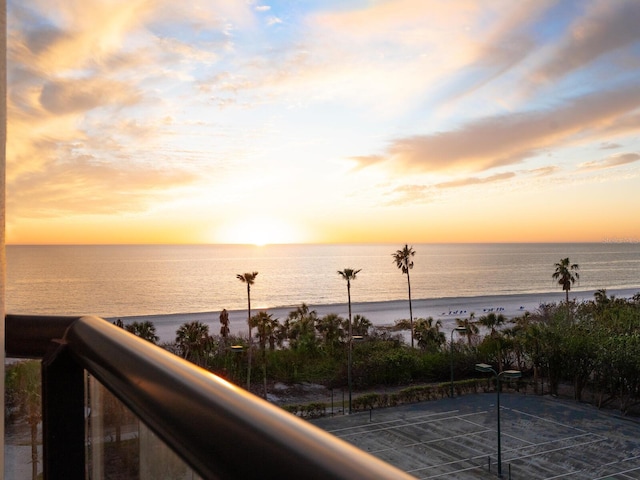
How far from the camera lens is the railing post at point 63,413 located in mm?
1175

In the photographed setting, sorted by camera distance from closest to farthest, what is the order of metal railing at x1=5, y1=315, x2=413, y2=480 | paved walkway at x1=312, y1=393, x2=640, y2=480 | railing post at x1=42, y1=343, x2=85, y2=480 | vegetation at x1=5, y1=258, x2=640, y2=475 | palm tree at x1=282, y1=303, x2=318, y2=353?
metal railing at x1=5, y1=315, x2=413, y2=480 → railing post at x1=42, y1=343, x2=85, y2=480 → paved walkway at x1=312, y1=393, x2=640, y2=480 → vegetation at x1=5, y1=258, x2=640, y2=475 → palm tree at x1=282, y1=303, x2=318, y2=353

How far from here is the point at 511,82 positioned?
31656mm

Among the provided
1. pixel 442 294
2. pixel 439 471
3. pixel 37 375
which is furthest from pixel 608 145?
pixel 37 375

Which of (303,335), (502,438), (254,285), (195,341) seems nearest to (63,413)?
Answer: (502,438)

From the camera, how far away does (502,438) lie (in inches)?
802

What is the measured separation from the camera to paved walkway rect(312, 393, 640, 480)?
17234 mm

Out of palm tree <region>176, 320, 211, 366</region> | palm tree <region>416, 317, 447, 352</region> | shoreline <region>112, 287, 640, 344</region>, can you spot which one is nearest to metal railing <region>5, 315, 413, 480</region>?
palm tree <region>176, 320, 211, 366</region>

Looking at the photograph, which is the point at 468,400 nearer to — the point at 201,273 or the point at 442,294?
the point at 442,294

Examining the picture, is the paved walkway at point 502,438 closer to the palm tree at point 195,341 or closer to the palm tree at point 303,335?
the palm tree at point 195,341

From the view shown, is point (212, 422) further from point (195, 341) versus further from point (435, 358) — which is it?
point (435, 358)

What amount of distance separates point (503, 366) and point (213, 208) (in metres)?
106

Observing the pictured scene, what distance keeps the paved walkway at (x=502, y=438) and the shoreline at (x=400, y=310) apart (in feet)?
75.9

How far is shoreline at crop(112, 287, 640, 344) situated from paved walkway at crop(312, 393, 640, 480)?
23144 millimetres

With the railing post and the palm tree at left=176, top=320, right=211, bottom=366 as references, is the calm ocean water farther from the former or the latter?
the railing post
